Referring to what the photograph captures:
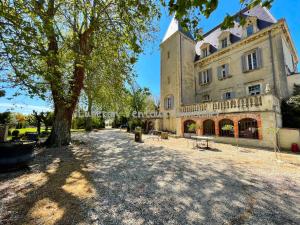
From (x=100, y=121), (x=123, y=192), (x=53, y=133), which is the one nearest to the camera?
(x=123, y=192)

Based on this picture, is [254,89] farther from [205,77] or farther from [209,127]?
[205,77]

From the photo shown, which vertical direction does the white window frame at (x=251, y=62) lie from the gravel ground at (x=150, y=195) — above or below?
above

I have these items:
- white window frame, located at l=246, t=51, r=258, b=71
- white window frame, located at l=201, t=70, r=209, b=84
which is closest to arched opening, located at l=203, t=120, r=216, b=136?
white window frame, located at l=201, t=70, r=209, b=84

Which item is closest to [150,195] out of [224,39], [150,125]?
[224,39]

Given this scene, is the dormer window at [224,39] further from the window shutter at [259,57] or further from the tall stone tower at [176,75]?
the tall stone tower at [176,75]

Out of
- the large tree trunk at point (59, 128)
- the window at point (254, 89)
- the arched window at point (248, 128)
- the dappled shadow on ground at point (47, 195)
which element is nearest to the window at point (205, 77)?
the window at point (254, 89)

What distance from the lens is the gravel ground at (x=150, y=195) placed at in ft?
9.37

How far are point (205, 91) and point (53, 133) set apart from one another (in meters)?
15.7

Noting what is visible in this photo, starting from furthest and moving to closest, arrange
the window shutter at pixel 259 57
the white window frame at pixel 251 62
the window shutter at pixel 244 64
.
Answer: the window shutter at pixel 244 64
the white window frame at pixel 251 62
the window shutter at pixel 259 57

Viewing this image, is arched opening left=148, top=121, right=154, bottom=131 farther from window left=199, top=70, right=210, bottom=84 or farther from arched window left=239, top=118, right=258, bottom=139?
arched window left=239, top=118, right=258, bottom=139

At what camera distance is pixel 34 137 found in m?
11.0

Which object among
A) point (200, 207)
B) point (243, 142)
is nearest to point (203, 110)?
point (243, 142)

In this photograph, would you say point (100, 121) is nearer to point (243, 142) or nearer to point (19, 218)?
point (243, 142)

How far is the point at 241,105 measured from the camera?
1159cm
